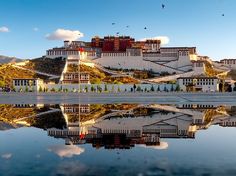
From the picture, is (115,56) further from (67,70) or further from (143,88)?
(143,88)

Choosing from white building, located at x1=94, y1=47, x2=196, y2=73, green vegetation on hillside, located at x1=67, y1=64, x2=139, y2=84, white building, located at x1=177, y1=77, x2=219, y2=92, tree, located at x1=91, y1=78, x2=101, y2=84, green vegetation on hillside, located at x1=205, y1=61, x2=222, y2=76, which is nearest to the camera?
white building, located at x1=177, y1=77, x2=219, y2=92

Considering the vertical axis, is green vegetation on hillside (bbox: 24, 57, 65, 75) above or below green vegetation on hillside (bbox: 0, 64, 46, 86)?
above

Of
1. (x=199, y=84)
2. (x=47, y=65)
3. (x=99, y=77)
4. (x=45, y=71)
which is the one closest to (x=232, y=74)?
(x=199, y=84)

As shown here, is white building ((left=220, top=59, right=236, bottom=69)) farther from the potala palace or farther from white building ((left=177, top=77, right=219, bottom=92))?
white building ((left=177, top=77, right=219, bottom=92))

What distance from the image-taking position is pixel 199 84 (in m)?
101

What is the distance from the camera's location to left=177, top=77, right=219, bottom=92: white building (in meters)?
98.6

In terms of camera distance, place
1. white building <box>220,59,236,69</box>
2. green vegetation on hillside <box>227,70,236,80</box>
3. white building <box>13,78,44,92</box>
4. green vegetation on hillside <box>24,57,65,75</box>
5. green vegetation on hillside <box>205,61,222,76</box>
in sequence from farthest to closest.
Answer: white building <box>220,59,236,69</box> < green vegetation on hillside <box>227,70,236,80</box> < green vegetation on hillside <box>205,61,222,76</box> < green vegetation on hillside <box>24,57,65,75</box> < white building <box>13,78,44,92</box>

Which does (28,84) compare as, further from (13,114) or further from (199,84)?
(13,114)

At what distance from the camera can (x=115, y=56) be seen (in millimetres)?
127688

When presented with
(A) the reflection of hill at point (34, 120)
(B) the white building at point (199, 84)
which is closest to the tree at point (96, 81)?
(B) the white building at point (199, 84)

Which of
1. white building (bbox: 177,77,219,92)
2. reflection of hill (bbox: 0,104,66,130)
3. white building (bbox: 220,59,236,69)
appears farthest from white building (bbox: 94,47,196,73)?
Answer: reflection of hill (bbox: 0,104,66,130)

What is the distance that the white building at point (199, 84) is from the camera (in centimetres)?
9862

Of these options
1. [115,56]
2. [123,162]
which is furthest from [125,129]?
[115,56]

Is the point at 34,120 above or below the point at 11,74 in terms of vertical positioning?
below
